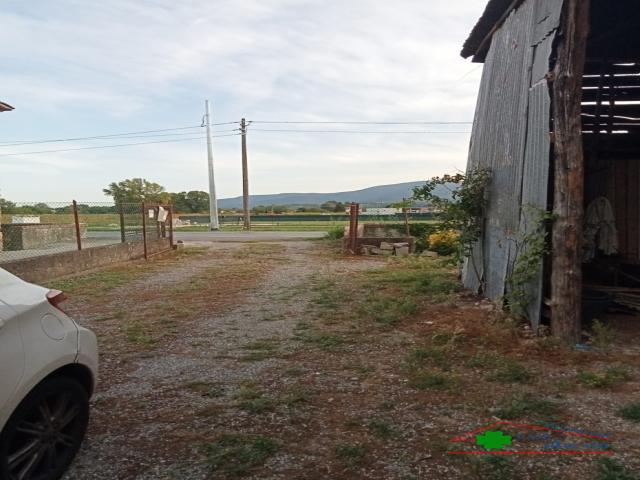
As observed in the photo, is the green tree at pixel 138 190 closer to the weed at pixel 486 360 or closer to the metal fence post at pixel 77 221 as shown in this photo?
the metal fence post at pixel 77 221

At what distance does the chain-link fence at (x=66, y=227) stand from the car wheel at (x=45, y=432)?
964 centimetres

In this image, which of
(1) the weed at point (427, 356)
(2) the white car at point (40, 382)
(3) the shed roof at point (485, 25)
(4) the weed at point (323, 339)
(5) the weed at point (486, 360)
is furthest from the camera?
(3) the shed roof at point (485, 25)

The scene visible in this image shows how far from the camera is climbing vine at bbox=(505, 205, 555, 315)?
5820 millimetres

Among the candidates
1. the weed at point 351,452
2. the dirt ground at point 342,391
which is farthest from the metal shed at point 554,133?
the weed at point 351,452

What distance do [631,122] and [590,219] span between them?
231 cm

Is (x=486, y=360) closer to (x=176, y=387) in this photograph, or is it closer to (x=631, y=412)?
(x=631, y=412)

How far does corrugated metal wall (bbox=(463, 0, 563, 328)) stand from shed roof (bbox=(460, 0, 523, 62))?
20cm

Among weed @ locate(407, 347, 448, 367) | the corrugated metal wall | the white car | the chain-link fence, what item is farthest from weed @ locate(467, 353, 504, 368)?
the chain-link fence

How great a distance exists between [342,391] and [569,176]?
11.1 feet

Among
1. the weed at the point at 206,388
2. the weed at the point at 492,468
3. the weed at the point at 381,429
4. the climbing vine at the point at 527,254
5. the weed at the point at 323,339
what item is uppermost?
the climbing vine at the point at 527,254

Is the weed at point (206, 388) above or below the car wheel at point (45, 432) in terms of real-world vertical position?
below

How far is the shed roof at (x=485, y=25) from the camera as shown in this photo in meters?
7.98

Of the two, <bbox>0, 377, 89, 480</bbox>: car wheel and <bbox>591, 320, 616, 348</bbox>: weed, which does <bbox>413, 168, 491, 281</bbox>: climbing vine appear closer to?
<bbox>591, 320, 616, 348</bbox>: weed

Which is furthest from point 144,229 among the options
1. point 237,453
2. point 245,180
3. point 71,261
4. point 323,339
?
point 245,180
